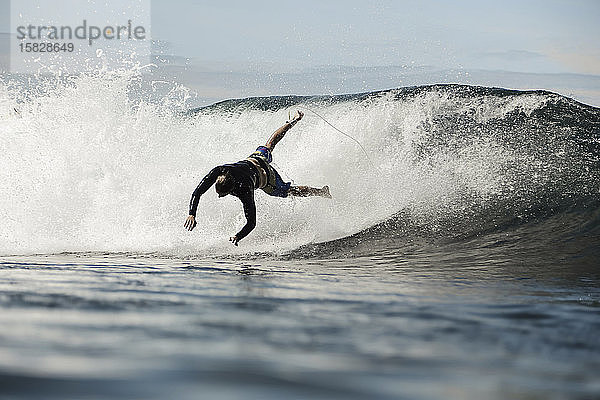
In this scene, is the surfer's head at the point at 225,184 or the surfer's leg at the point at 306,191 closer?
the surfer's head at the point at 225,184

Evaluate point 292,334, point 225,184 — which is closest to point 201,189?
point 225,184

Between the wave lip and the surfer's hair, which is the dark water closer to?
the surfer's hair

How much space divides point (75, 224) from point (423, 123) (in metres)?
5.98

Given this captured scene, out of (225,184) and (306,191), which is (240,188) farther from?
(306,191)

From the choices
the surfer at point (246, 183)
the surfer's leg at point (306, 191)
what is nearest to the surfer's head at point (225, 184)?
the surfer at point (246, 183)

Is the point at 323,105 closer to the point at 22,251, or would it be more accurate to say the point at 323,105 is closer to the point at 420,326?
the point at 22,251

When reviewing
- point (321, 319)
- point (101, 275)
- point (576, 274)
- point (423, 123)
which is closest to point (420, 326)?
point (321, 319)

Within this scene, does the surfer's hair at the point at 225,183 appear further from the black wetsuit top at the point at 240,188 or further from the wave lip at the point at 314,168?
the wave lip at the point at 314,168

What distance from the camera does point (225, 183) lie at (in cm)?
784

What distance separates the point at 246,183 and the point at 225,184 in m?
0.33

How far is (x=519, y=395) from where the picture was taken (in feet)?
7.13

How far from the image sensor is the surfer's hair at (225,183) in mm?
7840

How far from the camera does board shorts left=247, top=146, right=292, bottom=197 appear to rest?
27.9ft

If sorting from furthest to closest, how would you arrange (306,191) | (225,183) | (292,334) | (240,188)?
(306,191) < (240,188) < (225,183) < (292,334)
